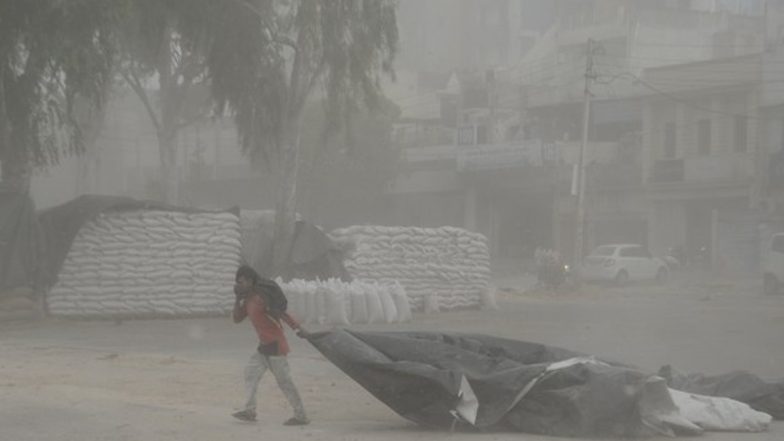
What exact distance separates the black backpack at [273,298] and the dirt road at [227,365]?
888 mm

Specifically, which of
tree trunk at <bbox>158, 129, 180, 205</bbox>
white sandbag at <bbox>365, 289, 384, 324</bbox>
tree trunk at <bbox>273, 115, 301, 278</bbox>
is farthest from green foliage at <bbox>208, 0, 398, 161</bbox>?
tree trunk at <bbox>158, 129, 180, 205</bbox>

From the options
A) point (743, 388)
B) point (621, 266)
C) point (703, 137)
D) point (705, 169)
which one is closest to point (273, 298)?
point (743, 388)

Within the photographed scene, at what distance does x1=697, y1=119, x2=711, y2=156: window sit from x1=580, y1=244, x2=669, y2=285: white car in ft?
23.6

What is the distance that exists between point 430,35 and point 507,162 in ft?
125

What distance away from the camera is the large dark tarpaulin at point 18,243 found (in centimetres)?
1948

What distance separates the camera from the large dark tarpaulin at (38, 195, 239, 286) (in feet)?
65.5

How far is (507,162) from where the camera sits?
169 feet

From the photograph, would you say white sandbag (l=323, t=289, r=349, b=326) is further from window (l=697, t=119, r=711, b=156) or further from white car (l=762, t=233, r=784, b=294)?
window (l=697, t=119, r=711, b=156)

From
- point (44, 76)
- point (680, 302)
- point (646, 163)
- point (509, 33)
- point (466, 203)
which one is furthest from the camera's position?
point (509, 33)

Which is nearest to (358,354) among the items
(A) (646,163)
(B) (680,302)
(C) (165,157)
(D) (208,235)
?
(D) (208,235)

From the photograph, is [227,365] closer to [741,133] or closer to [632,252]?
[632,252]

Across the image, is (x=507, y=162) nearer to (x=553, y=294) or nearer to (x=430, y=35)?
(x=553, y=294)

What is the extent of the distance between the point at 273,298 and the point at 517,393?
75.5 inches

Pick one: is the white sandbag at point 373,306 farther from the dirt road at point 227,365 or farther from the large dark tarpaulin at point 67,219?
the large dark tarpaulin at point 67,219
